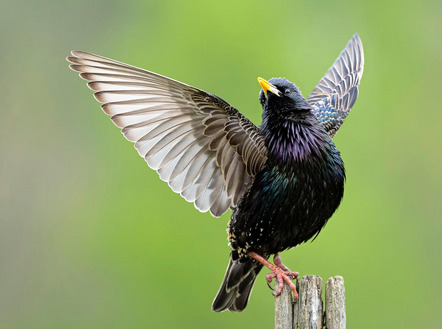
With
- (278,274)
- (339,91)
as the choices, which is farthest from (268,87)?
(339,91)

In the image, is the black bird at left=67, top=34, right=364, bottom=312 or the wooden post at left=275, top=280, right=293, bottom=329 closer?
the wooden post at left=275, top=280, right=293, bottom=329

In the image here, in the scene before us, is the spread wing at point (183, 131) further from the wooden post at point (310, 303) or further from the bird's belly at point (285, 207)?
the wooden post at point (310, 303)

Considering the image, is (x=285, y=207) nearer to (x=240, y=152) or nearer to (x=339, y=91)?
(x=240, y=152)

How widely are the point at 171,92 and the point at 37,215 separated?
11806mm

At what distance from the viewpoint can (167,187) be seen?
13.1 metres

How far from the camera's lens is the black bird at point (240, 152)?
5.84 m

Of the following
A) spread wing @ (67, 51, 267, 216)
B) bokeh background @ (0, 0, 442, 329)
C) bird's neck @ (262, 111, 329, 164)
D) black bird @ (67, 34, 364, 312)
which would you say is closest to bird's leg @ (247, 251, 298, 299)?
black bird @ (67, 34, 364, 312)

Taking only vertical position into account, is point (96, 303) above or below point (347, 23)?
below

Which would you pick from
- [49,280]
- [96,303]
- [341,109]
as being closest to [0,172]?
[49,280]

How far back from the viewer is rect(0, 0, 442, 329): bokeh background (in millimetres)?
12773

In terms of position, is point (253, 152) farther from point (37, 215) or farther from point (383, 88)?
point (37, 215)

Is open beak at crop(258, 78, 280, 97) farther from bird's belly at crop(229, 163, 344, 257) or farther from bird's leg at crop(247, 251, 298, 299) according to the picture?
bird's leg at crop(247, 251, 298, 299)

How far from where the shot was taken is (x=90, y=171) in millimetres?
16453

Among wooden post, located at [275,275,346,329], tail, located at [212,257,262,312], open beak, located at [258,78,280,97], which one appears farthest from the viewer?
Result: tail, located at [212,257,262,312]
